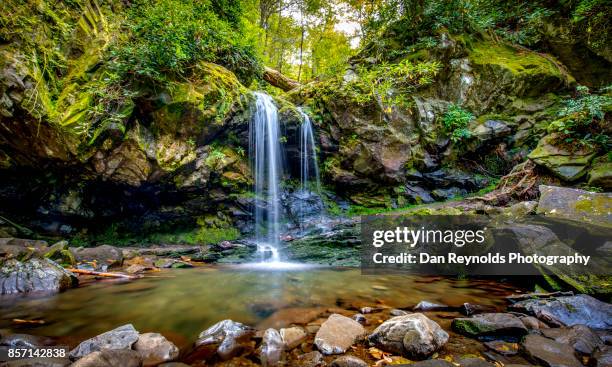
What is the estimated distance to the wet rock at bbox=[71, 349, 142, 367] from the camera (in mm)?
1898

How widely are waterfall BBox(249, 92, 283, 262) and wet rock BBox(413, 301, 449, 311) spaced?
5375 millimetres

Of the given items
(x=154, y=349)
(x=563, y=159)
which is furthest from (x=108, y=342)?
(x=563, y=159)

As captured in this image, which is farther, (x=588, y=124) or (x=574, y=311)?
(x=588, y=124)

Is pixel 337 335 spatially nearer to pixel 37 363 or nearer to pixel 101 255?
pixel 37 363

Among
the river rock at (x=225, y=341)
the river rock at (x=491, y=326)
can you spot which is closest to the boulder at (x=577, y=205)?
the river rock at (x=491, y=326)

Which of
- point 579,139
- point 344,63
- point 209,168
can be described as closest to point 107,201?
point 209,168

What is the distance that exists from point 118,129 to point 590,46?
14.7 metres

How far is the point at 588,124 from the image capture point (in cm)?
593

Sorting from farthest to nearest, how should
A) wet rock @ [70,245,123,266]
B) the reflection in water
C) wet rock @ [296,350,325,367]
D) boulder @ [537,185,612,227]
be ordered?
wet rock @ [70,245,123,266] < boulder @ [537,185,612,227] < the reflection in water < wet rock @ [296,350,325,367]

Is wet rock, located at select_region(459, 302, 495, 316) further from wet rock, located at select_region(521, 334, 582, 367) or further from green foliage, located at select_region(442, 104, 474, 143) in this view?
green foliage, located at select_region(442, 104, 474, 143)

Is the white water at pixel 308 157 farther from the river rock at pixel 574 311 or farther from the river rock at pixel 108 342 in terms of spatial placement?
the river rock at pixel 108 342

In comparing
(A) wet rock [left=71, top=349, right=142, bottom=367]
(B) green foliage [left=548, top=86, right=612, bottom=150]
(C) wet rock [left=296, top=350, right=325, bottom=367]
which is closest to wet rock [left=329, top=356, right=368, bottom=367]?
(C) wet rock [left=296, top=350, right=325, bottom=367]

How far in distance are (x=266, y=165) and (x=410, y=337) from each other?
7.31m

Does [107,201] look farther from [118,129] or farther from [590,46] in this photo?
[590,46]
